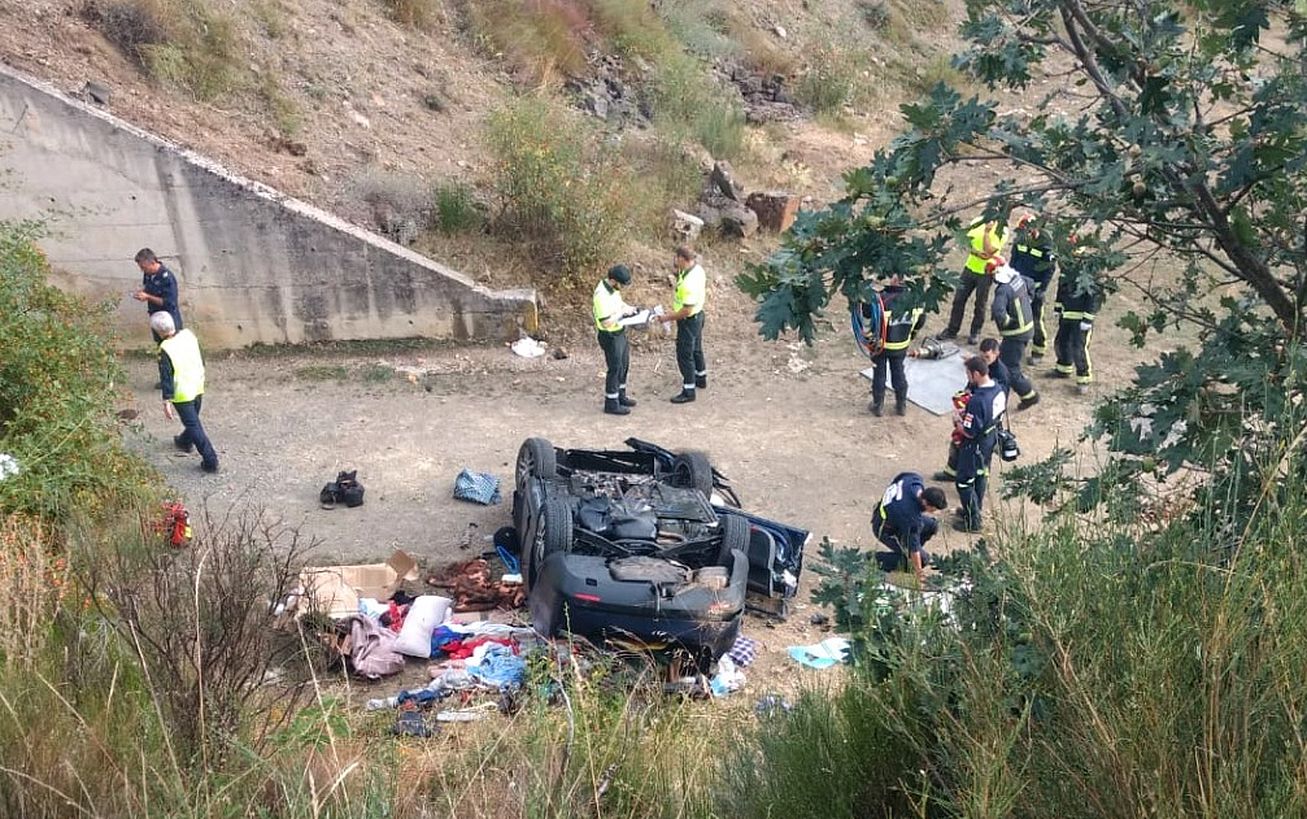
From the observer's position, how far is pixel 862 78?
2038 centimetres

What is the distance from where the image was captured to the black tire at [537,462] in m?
7.84

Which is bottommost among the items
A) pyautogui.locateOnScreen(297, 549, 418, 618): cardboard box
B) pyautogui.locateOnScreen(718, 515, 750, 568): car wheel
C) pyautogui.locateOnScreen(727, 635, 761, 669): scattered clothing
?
pyautogui.locateOnScreen(727, 635, 761, 669): scattered clothing

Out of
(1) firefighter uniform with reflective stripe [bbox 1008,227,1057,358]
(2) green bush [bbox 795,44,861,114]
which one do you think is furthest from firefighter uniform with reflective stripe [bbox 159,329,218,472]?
(2) green bush [bbox 795,44,861,114]

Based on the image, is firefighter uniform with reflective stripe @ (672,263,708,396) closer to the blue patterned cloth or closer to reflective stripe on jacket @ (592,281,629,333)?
reflective stripe on jacket @ (592,281,629,333)

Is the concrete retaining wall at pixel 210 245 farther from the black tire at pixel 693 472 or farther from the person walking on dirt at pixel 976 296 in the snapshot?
the person walking on dirt at pixel 976 296

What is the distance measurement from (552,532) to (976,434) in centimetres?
383

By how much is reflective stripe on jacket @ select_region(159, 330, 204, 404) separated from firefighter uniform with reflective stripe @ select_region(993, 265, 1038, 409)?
7.72 meters

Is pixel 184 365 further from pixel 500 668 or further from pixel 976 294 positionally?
pixel 976 294

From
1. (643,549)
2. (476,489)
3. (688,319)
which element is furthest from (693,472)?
(688,319)

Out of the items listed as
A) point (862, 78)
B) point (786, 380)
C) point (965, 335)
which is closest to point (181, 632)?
point (786, 380)

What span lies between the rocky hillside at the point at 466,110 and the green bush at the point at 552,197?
0.02m

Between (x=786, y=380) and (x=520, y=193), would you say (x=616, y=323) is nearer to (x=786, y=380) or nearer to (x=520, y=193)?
(x=786, y=380)

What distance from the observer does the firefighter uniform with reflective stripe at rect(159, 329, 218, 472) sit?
8.79 metres

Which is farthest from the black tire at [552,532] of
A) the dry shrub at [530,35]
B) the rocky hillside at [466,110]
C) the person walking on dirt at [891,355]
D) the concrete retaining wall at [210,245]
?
the dry shrub at [530,35]
